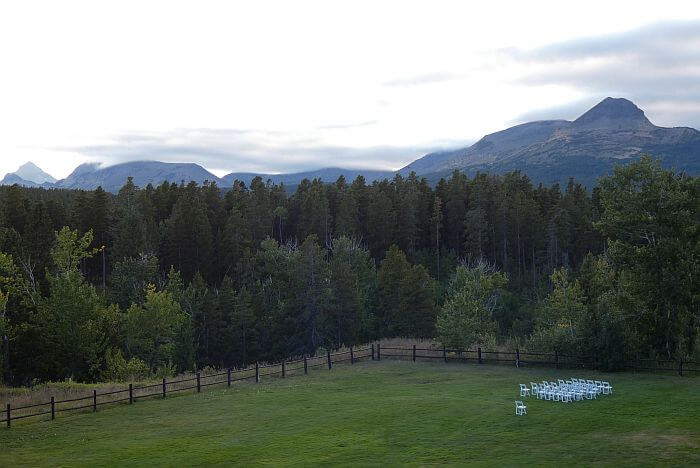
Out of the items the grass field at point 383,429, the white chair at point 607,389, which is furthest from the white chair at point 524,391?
the white chair at point 607,389

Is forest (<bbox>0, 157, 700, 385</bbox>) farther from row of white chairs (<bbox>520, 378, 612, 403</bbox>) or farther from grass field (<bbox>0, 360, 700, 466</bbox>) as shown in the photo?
grass field (<bbox>0, 360, 700, 466</bbox>)

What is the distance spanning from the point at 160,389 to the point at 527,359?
22938 mm

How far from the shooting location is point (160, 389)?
35625 mm

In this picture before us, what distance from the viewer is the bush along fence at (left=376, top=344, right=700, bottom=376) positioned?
114 ft

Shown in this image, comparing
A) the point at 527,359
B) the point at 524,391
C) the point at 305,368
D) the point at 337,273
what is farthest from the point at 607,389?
the point at 337,273

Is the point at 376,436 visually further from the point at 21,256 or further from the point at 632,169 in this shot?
the point at 21,256

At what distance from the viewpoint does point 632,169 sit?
134 ft

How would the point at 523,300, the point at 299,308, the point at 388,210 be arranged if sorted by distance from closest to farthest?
1. the point at 299,308
2. the point at 523,300
3. the point at 388,210

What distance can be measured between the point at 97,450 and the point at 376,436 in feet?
33.7

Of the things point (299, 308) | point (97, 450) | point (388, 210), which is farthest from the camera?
point (388, 210)

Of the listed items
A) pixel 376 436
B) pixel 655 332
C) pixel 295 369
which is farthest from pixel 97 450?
pixel 655 332

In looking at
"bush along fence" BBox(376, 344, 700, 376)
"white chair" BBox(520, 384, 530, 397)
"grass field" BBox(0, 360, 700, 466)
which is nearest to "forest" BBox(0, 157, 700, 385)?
"bush along fence" BBox(376, 344, 700, 376)

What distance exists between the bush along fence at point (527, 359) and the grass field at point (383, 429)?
1.85 meters

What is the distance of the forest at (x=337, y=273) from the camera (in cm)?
4000
